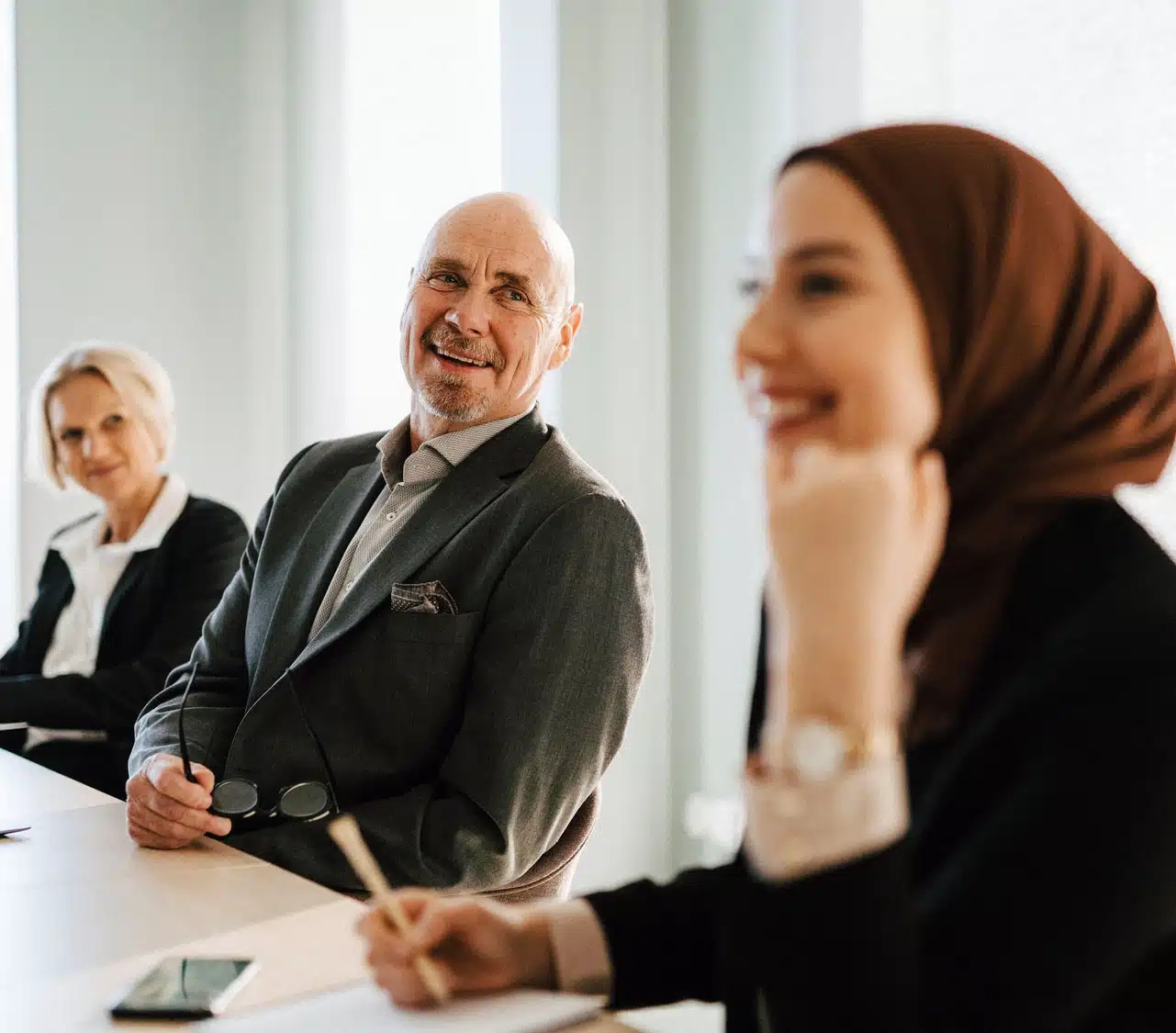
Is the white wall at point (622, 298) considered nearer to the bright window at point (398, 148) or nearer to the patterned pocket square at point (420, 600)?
the bright window at point (398, 148)

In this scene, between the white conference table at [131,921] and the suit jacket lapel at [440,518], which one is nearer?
the white conference table at [131,921]

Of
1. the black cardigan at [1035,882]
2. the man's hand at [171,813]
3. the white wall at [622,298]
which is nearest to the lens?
the black cardigan at [1035,882]

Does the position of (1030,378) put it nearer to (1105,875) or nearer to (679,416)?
(1105,875)

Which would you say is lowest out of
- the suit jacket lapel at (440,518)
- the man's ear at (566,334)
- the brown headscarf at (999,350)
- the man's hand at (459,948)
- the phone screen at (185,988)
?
the phone screen at (185,988)

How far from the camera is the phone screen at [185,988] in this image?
35.1 inches

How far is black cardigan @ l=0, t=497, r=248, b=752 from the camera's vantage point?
2.41 m

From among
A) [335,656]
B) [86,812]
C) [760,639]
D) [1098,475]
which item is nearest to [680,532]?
[335,656]

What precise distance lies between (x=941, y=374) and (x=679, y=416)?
6.72 feet

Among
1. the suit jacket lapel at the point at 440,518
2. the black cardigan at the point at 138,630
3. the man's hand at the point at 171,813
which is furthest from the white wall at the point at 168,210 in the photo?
the man's hand at the point at 171,813

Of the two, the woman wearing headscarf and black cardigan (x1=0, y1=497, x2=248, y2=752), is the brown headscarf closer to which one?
the woman wearing headscarf

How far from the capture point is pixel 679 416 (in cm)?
273

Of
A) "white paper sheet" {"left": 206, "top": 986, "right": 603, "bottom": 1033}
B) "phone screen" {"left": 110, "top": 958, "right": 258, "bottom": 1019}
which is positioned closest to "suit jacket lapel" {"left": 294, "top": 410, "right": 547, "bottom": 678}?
"phone screen" {"left": 110, "top": 958, "right": 258, "bottom": 1019}

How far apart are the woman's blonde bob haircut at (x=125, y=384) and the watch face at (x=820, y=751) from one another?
2.55 metres

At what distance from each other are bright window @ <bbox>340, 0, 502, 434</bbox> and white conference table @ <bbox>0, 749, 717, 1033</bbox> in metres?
2.29
